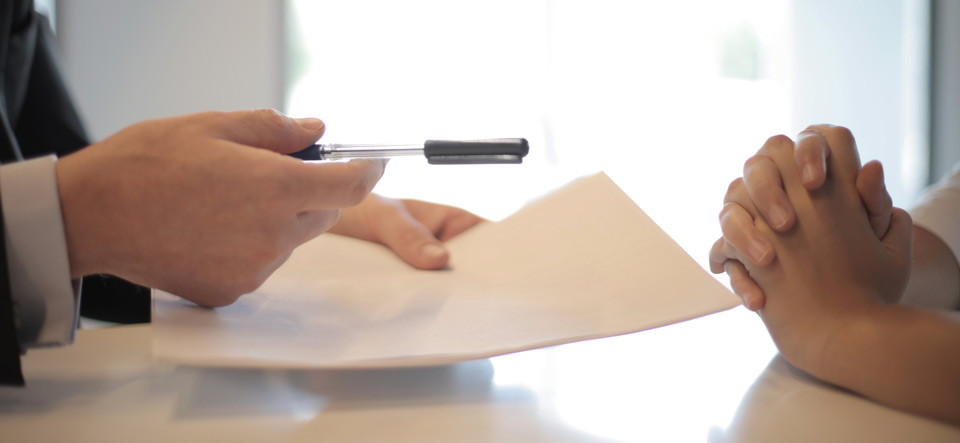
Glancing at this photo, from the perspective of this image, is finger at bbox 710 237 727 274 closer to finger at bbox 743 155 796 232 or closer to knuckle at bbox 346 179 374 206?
finger at bbox 743 155 796 232

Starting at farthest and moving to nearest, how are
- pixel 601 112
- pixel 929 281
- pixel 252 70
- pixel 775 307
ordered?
pixel 601 112, pixel 252 70, pixel 929 281, pixel 775 307

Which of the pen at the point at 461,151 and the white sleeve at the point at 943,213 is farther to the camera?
the white sleeve at the point at 943,213

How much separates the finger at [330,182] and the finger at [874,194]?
0.30 meters

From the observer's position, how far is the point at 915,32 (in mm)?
2949

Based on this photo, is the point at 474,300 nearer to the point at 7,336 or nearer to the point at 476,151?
the point at 476,151

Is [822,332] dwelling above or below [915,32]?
below

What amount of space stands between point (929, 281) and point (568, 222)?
300mm

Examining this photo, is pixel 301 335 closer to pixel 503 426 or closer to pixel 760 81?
pixel 503 426

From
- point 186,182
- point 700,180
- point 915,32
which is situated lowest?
point 700,180

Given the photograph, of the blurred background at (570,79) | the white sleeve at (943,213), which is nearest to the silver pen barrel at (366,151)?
the white sleeve at (943,213)

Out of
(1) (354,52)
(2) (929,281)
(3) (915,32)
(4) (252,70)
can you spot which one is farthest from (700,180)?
Answer: (2) (929,281)

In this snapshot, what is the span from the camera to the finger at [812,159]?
14.4 inches

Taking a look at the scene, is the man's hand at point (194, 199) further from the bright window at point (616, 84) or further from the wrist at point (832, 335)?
the bright window at point (616, 84)

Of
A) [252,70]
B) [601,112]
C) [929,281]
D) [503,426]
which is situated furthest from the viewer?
[601,112]
